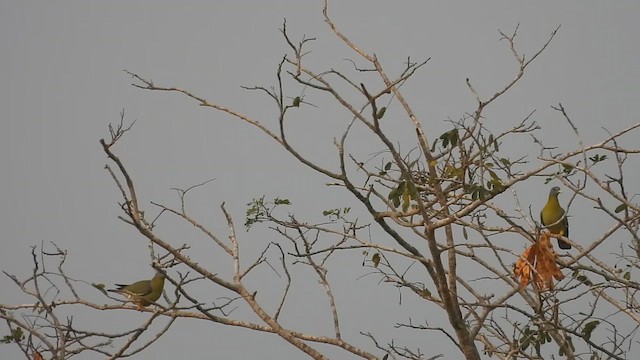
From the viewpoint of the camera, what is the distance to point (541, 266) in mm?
3707

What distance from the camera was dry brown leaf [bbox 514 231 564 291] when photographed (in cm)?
361

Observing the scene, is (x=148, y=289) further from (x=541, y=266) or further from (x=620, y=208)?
(x=620, y=208)

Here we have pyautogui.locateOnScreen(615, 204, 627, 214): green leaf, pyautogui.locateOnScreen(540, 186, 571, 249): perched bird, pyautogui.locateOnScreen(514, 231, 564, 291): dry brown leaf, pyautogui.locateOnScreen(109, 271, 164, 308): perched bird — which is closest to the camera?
pyautogui.locateOnScreen(514, 231, 564, 291): dry brown leaf

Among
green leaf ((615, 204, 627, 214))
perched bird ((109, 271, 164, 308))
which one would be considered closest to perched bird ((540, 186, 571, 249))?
green leaf ((615, 204, 627, 214))

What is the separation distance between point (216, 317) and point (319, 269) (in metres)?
1.01

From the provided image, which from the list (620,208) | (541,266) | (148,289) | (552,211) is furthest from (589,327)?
(148,289)

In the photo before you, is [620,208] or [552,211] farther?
[552,211]

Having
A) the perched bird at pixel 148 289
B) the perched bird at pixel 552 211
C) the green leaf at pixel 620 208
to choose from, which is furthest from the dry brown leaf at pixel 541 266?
the perched bird at pixel 148 289

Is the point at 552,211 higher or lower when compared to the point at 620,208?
higher

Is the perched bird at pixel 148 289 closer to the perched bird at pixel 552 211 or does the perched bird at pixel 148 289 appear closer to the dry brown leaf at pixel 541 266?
the dry brown leaf at pixel 541 266

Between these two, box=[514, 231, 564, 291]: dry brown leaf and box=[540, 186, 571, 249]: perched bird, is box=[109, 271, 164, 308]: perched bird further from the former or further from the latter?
box=[540, 186, 571, 249]: perched bird

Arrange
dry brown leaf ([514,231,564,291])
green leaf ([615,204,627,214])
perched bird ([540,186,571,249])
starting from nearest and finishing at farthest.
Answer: dry brown leaf ([514,231,564,291])
green leaf ([615,204,627,214])
perched bird ([540,186,571,249])

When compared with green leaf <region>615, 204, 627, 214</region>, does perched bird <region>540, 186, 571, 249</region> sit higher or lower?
higher

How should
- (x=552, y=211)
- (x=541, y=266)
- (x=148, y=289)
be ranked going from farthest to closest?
(x=552, y=211) < (x=148, y=289) < (x=541, y=266)
